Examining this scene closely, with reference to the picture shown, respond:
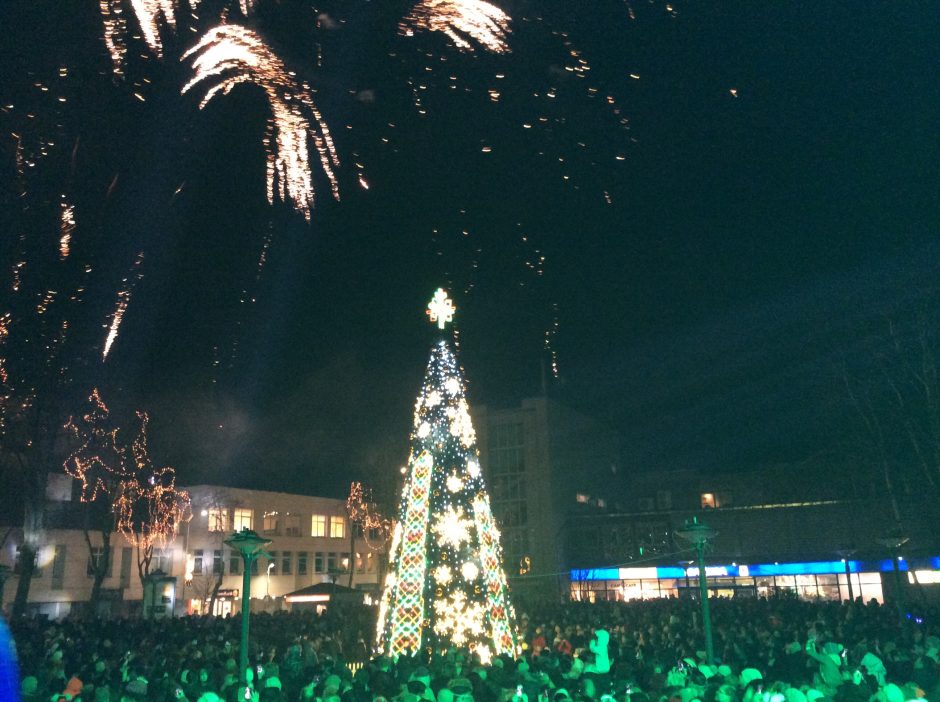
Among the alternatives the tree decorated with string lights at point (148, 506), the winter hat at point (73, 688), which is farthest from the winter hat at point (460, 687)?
the tree decorated with string lights at point (148, 506)

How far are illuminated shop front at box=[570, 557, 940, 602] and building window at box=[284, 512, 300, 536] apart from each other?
68.1 feet

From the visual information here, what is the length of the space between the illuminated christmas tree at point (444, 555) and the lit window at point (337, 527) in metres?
45.6

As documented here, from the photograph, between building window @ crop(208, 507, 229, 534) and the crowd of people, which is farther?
building window @ crop(208, 507, 229, 534)

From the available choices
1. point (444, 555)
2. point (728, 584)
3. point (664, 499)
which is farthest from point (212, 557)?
point (444, 555)

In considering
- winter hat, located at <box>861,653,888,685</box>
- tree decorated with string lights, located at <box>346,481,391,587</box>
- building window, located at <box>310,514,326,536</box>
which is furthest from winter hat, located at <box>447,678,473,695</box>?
building window, located at <box>310,514,326,536</box>

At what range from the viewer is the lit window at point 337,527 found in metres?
58.6

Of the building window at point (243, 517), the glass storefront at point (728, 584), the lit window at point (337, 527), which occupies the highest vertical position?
the building window at point (243, 517)

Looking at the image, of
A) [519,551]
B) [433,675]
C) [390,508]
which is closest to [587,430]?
[519,551]

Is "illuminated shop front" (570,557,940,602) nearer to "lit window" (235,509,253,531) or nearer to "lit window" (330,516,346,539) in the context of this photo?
"lit window" (330,516,346,539)

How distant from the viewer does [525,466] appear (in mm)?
50844

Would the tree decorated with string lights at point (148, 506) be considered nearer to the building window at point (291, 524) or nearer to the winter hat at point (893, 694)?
the building window at point (291, 524)

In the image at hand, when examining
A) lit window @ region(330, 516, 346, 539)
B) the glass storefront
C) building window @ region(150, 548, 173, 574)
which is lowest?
the glass storefront

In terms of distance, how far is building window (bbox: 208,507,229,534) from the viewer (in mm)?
47875

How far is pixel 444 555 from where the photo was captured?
14.5 m
